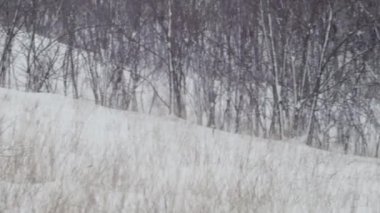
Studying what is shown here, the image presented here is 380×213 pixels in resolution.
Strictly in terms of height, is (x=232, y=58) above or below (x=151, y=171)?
above

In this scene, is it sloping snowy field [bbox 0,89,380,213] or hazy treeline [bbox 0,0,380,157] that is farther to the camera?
hazy treeline [bbox 0,0,380,157]

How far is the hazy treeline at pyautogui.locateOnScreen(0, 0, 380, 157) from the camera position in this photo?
607 inches

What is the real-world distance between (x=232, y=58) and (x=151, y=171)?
44.0ft

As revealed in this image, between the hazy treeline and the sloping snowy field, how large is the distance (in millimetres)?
6977

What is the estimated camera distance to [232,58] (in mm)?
18391

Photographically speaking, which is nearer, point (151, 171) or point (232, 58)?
point (151, 171)

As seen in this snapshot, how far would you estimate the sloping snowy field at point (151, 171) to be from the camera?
4145mm

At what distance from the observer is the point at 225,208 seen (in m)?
4.25

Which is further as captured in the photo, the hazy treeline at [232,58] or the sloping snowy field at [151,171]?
the hazy treeline at [232,58]

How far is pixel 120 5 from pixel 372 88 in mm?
8986

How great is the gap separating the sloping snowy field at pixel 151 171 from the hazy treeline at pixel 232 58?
Result: 698cm

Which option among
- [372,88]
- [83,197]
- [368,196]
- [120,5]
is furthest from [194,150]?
[120,5]

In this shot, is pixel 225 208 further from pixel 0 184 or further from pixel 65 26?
pixel 65 26

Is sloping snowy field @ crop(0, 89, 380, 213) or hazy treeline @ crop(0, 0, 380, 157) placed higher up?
hazy treeline @ crop(0, 0, 380, 157)
